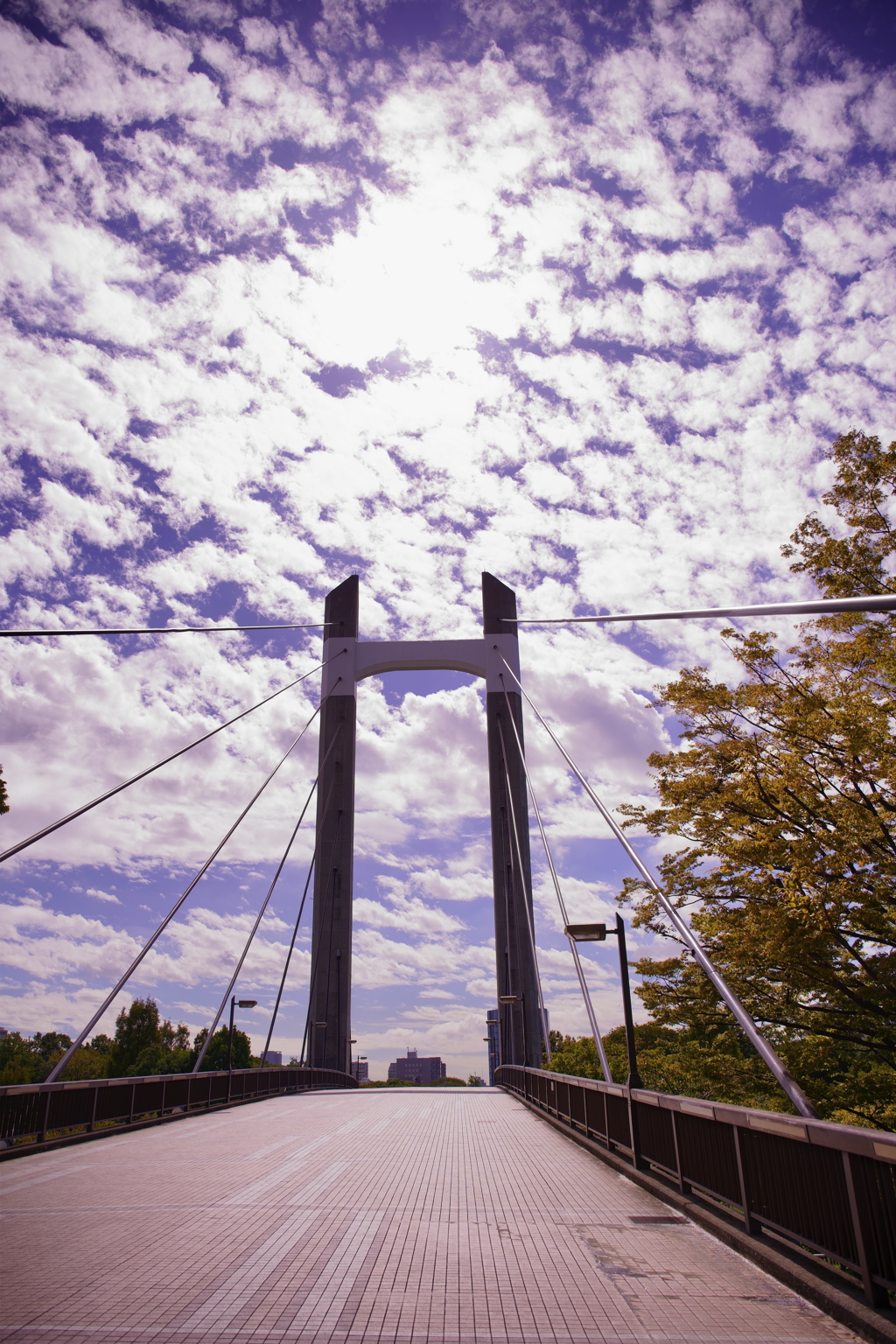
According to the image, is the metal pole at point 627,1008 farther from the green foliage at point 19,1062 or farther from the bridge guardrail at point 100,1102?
the green foliage at point 19,1062

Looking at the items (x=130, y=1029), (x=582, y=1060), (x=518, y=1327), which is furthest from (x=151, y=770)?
(x=130, y=1029)

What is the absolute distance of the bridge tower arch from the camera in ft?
113

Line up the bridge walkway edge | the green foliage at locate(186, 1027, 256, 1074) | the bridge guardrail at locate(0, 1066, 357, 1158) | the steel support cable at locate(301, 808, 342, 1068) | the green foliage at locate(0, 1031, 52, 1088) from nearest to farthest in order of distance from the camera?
the bridge walkway edge < the bridge guardrail at locate(0, 1066, 357, 1158) < the steel support cable at locate(301, 808, 342, 1068) < the green foliage at locate(0, 1031, 52, 1088) < the green foliage at locate(186, 1027, 256, 1074)

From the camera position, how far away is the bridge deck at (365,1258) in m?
4.11

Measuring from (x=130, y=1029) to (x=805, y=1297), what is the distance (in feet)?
235

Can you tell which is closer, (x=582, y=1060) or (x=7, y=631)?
(x=7, y=631)

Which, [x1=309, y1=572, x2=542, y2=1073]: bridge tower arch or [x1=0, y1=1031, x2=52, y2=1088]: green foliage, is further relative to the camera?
[x1=0, y1=1031, x2=52, y2=1088]: green foliage

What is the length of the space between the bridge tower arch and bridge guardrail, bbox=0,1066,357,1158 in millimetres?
14591

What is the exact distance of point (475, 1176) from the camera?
27.8ft

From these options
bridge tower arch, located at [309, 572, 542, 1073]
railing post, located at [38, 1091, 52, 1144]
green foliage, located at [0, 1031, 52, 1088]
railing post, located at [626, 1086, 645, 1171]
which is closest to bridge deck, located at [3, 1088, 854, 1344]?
railing post, located at [626, 1086, 645, 1171]

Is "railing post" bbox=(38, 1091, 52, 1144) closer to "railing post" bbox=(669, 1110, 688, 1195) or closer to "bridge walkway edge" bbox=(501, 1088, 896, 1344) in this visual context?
"bridge walkway edge" bbox=(501, 1088, 896, 1344)

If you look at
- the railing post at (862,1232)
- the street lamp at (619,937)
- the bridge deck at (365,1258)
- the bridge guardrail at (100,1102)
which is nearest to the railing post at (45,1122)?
the bridge guardrail at (100,1102)

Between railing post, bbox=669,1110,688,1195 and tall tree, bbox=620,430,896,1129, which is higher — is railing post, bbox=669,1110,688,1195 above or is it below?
below

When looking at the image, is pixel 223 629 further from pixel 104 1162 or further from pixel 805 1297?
pixel 805 1297
